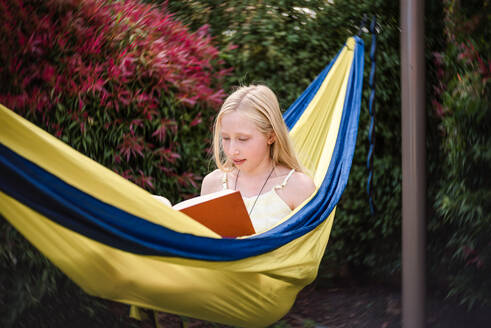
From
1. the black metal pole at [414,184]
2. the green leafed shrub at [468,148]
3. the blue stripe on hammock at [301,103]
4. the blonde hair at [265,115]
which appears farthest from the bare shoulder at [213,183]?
the green leafed shrub at [468,148]

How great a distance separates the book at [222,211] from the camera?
1315mm

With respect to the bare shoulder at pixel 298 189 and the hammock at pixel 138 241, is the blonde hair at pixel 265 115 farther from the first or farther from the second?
the hammock at pixel 138 241

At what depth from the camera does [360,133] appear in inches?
115

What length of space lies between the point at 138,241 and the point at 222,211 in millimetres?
363

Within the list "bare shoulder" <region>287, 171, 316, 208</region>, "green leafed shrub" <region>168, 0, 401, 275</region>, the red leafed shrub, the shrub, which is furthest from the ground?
"bare shoulder" <region>287, 171, 316, 208</region>

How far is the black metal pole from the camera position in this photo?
5.45ft

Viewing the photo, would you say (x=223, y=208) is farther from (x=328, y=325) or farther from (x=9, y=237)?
(x=328, y=325)

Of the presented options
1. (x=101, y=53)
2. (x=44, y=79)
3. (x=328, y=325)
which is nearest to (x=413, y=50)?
(x=101, y=53)

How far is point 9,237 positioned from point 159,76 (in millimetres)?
954

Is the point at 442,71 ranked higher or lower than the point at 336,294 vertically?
higher

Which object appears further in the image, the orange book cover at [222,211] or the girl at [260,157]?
the girl at [260,157]

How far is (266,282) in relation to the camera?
1.37 m

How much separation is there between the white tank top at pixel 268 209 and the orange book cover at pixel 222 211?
23 centimetres

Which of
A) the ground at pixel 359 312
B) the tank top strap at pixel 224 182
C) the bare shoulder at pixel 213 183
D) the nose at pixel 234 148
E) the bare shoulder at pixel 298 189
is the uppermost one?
the nose at pixel 234 148
